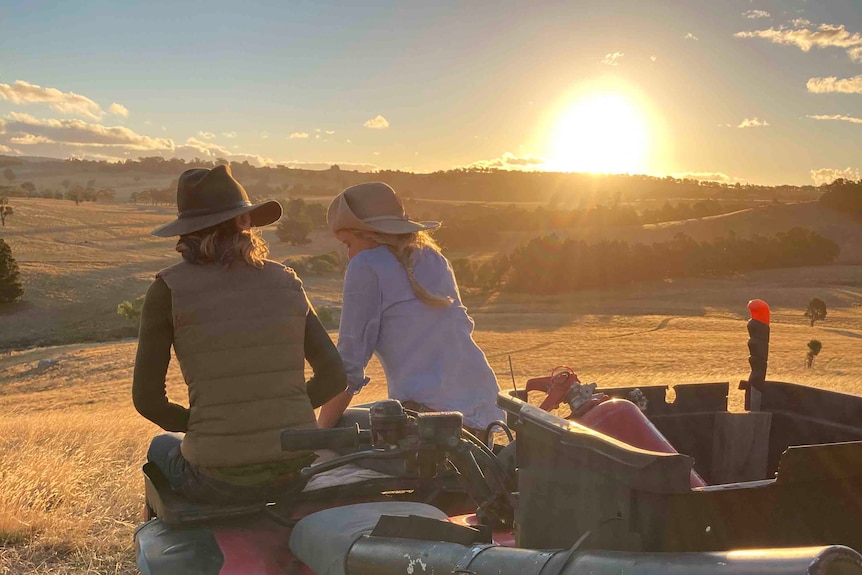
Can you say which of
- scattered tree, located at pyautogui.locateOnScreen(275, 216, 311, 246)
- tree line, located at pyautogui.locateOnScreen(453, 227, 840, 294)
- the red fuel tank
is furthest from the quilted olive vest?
scattered tree, located at pyautogui.locateOnScreen(275, 216, 311, 246)

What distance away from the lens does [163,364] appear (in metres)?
3.32

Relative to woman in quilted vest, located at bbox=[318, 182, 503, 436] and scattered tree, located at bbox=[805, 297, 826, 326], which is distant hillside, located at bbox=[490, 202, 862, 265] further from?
woman in quilted vest, located at bbox=[318, 182, 503, 436]

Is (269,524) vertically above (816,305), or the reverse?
(269,524)

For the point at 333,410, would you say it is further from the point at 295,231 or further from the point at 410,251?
the point at 295,231

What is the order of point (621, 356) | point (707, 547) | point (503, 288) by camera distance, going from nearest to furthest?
point (707, 547)
point (621, 356)
point (503, 288)

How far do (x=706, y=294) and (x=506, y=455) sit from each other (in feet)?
209

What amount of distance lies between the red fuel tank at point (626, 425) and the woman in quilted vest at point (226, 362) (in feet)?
4.24

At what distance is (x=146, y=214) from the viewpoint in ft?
349

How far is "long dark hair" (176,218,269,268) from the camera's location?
330 centimetres

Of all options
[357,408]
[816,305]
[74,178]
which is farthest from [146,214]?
[357,408]

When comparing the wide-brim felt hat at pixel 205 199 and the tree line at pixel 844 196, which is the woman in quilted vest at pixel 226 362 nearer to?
the wide-brim felt hat at pixel 205 199

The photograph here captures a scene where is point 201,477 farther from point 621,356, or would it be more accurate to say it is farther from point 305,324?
point 621,356

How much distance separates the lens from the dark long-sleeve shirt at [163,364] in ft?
10.5

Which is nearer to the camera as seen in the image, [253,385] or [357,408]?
[253,385]
